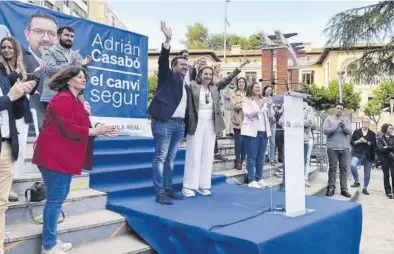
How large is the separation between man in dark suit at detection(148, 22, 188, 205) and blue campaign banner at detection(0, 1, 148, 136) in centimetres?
206

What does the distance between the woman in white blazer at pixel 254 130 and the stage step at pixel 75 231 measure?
224 cm

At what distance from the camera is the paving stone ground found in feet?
13.9

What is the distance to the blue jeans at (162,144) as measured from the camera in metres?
3.77

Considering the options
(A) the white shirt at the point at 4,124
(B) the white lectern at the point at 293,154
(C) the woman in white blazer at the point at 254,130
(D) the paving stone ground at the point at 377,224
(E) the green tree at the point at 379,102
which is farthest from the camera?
(E) the green tree at the point at 379,102

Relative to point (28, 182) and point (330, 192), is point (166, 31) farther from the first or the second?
point (330, 192)

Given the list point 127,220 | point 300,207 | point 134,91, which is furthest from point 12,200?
point 134,91

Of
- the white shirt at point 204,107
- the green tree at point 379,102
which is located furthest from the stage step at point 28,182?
the green tree at point 379,102

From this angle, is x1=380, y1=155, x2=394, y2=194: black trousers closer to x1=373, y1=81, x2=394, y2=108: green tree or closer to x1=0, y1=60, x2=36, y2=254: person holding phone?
x1=0, y1=60, x2=36, y2=254: person holding phone

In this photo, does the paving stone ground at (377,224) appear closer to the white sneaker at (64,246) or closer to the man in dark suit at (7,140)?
the white sneaker at (64,246)

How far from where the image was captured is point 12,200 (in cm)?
314

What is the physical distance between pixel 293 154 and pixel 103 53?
3622 millimetres

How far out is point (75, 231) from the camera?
9.95ft

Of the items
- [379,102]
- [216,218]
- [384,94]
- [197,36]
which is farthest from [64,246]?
[197,36]

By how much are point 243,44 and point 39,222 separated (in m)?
49.6
